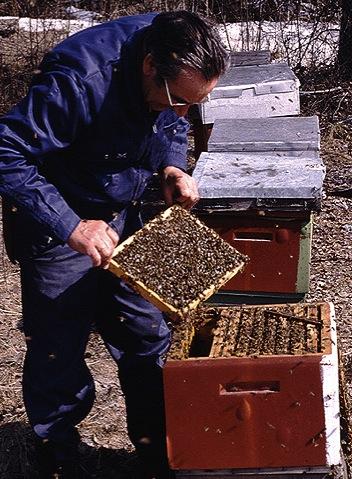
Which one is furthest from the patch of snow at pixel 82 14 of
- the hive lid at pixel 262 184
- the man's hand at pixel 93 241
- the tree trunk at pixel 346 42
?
the man's hand at pixel 93 241

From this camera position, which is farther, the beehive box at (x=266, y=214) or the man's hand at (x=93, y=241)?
the beehive box at (x=266, y=214)

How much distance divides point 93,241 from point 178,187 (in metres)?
0.51

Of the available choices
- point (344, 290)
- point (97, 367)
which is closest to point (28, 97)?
point (97, 367)

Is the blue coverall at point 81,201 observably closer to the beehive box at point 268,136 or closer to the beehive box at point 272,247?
the beehive box at point 272,247

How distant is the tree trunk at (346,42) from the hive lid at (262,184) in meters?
4.31

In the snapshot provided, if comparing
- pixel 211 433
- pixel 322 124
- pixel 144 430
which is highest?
pixel 211 433

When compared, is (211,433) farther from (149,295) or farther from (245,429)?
(149,295)

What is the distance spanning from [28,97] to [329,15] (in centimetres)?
625

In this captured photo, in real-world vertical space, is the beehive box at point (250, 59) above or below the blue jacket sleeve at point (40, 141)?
below

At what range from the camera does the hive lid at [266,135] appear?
3826mm

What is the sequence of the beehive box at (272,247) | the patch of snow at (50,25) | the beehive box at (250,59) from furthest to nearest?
1. the patch of snow at (50,25)
2. the beehive box at (250,59)
3. the beehive box at (272,247)

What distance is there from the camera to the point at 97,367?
3.88m

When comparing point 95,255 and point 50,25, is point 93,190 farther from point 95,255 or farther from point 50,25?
point 50,25

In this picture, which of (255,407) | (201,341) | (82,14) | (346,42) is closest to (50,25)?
(82,14)
